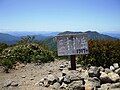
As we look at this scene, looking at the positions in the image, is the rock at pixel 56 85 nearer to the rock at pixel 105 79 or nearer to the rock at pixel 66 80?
the rock at pixel 66 80

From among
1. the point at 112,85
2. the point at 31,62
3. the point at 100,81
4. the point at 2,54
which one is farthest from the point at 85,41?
the point at 2,54

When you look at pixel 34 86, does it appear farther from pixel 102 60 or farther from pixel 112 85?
pixel 102 60

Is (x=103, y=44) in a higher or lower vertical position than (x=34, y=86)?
higher

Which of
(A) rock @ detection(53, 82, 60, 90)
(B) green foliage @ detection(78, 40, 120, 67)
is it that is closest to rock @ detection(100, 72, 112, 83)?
(A) rock @ detection(53, 82, 60, 90)

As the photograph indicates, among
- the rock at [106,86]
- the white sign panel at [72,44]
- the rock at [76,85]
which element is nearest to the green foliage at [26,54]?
the white sign panel at [72,44]

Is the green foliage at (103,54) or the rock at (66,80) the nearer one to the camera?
the rock at (66,80)

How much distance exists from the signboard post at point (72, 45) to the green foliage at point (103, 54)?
771 mm

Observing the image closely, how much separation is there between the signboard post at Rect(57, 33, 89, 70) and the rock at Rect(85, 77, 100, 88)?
199 centimetres

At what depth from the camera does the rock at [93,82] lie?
841 cm

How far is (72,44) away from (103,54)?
60.5 inches

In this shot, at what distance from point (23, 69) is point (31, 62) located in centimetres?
145

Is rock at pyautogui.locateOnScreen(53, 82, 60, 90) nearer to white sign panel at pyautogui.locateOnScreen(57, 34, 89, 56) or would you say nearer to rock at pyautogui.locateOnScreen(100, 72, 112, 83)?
rock at pyautogui.locateOnScreen(100, 72, 112, 83)

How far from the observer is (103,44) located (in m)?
11.7

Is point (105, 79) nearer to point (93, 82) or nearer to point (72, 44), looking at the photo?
point (93, 82)
